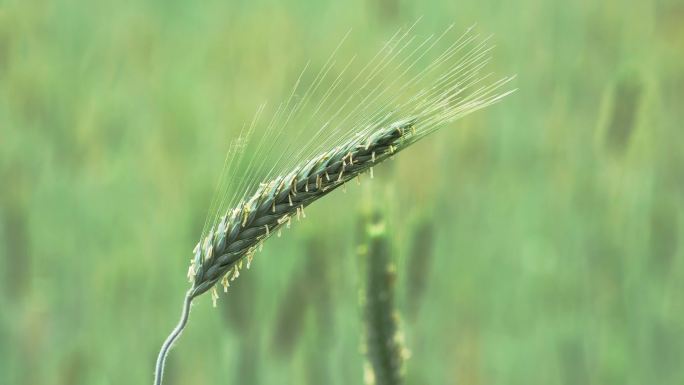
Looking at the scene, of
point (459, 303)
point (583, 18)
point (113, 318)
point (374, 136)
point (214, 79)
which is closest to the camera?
point (374, 136)

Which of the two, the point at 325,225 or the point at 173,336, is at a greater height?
the point at 325,225

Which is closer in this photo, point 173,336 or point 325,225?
point 173,336

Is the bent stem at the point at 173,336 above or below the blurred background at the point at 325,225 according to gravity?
below

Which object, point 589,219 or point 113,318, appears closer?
point 113,318

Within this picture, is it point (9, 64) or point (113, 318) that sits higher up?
point (9, 64)

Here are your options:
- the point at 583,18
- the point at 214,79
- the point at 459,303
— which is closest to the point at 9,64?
the point at 214,79

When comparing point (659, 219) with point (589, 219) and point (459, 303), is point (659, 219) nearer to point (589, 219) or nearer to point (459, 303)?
point (589, 219)

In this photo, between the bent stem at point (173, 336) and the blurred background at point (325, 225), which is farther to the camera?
the blurred background at point (325, 225)

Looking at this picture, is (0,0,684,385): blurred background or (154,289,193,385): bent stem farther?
(0,0,684,385): blurred background
